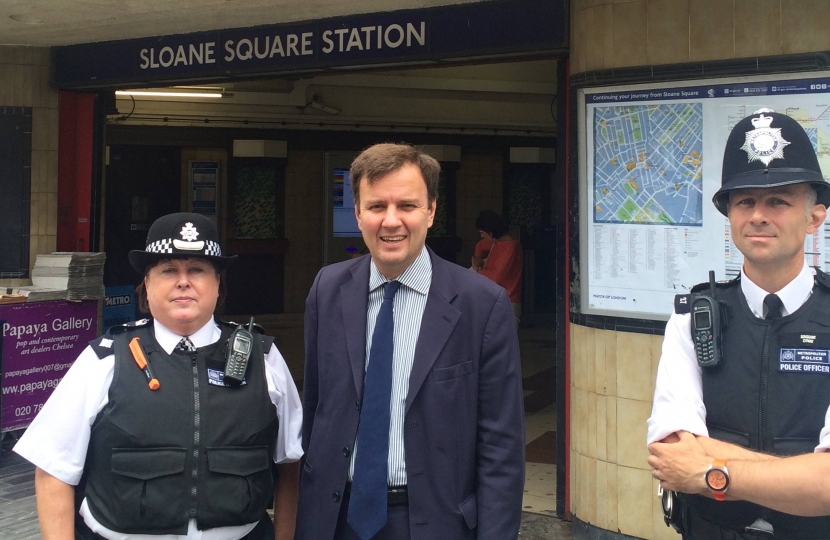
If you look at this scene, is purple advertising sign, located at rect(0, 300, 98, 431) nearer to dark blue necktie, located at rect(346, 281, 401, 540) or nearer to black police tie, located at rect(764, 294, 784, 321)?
dark blue necktie, located at rect(346, 281, 401, 540)

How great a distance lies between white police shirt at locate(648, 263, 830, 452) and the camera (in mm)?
2047

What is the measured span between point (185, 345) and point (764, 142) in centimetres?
166

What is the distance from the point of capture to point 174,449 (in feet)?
7.37

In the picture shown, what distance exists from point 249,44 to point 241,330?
424cm

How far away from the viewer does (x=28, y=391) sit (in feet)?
20.0

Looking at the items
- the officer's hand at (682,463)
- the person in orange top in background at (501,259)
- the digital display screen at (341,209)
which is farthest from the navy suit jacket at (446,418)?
the digital display screen at (341,209)

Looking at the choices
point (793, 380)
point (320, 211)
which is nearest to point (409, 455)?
point (793, 380)

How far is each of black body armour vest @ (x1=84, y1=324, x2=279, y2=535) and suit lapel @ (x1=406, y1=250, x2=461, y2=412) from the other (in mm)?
478

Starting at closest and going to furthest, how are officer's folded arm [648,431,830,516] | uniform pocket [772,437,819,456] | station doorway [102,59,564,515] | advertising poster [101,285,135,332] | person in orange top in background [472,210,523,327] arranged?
officer's folded arm [648,431,830,516], uniform pocket [772,437,819,456], advertising poster [101,285,135,332], person in orange top in background [472,210,523,327], station doorway [102,59,564,515]

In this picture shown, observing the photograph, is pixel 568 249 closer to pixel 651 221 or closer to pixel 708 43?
pixel 651 221

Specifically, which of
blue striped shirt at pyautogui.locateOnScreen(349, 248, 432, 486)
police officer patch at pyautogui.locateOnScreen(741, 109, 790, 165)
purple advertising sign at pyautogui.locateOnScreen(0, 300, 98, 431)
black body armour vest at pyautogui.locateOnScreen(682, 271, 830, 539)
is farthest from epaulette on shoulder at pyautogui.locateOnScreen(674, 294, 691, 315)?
purple advertising sign at pyautogui.locateOnScreen(0, 300, 98, 431)

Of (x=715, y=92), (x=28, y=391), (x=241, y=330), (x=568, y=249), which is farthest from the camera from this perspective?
(x=28, y=391)

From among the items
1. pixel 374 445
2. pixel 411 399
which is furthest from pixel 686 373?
pixel 374 445

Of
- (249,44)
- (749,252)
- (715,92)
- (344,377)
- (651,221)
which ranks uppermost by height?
(249,44)
